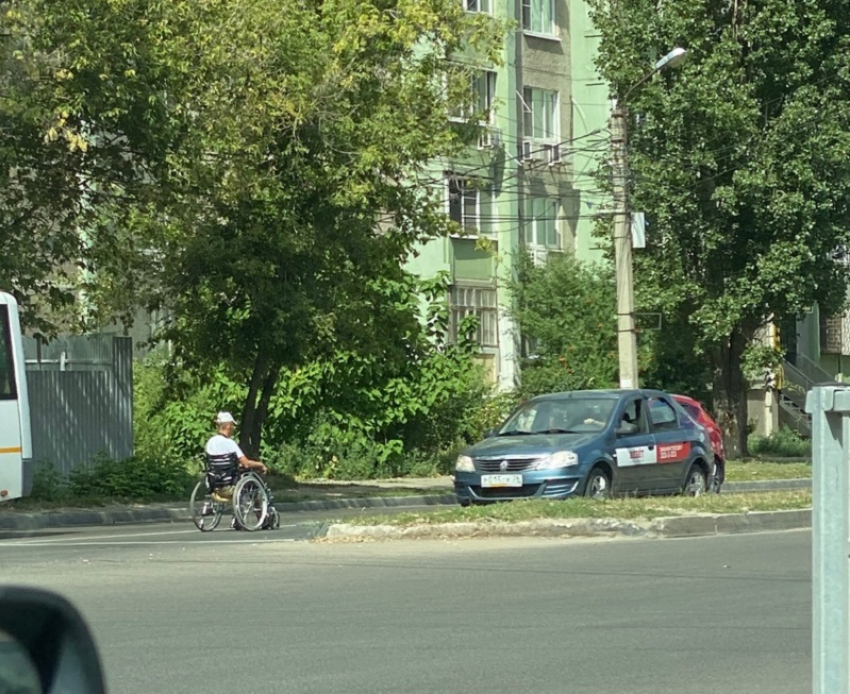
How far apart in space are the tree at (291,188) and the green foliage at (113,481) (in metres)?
2.69

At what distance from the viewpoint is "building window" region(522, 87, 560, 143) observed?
52031mm

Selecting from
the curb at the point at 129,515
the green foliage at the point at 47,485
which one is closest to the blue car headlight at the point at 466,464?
the curb at the point at 129,515

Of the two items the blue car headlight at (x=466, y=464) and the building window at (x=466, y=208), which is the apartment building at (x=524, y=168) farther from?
the blue car headlight at (x=466, y=464)

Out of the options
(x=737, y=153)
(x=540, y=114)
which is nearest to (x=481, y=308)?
(x=540, y=114)

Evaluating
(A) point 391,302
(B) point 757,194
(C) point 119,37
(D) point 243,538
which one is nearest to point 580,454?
(D) point 243,538

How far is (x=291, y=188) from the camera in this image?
2883 centimetres

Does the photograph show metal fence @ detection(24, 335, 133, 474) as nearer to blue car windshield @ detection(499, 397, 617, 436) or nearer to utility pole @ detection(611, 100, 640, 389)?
utility pole @ detection(611, 100, 640, 389)

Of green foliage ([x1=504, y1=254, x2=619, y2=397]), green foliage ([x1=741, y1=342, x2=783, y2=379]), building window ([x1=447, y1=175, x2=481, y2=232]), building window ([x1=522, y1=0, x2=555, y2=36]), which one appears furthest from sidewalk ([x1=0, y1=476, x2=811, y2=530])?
building window ([x1=522, y1=0, x2=555, y2=36])

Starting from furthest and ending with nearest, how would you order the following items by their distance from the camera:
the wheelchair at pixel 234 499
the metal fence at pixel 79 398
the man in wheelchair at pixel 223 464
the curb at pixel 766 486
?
the curb at pixel 766 486 → the metal fence at pixel 79 398 → the man in wheelchair at pixel 223 464 → the wheelchair at pixel 234 499

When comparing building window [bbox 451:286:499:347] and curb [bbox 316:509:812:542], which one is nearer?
curb [bbox 316:509:812:542]

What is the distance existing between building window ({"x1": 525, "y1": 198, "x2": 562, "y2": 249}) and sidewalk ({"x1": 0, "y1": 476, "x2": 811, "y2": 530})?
16.2 metres

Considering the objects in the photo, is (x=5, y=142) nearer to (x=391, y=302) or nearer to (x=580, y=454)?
(x=580, y=454)

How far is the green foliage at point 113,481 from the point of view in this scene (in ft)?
87.5

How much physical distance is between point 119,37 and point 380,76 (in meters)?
7.01
